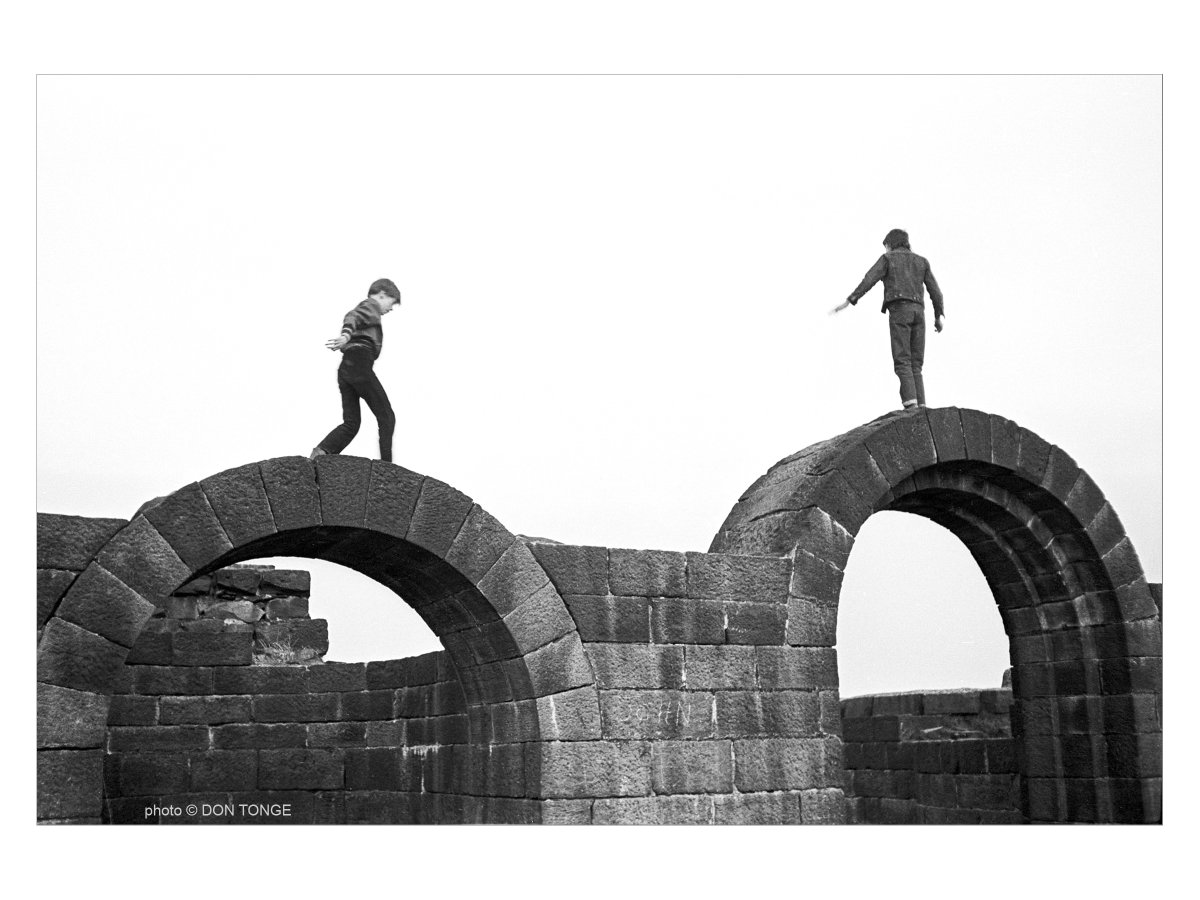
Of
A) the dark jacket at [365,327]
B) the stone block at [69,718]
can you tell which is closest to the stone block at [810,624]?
the dark jacket at [365,327]

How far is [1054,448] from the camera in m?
10.1

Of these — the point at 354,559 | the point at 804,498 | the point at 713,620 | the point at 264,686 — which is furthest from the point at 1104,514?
the point at 264,686

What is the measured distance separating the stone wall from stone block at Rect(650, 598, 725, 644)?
4.41 m

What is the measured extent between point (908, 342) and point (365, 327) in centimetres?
415

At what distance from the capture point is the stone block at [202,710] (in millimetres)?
11977

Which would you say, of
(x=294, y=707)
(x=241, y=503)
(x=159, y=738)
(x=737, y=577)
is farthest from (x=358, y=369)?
(x=159, y=738)

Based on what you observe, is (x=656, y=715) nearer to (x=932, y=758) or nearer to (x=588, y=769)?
(x=588, y=769)

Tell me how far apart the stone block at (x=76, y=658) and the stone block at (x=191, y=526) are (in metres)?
0.62

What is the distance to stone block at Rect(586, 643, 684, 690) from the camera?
8383 mm

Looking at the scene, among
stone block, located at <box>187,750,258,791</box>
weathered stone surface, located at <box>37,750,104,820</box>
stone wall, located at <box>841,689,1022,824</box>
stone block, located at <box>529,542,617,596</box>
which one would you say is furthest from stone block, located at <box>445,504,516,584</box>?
stone wall, located at <box>841,689,1022,824</box>

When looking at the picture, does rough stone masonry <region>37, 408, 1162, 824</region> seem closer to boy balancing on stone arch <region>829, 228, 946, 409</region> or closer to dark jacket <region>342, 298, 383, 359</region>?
boy balancing on stone arch <region>829, 228, 946, 409</region>

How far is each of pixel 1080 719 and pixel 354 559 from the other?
223 inches

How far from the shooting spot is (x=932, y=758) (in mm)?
13281
